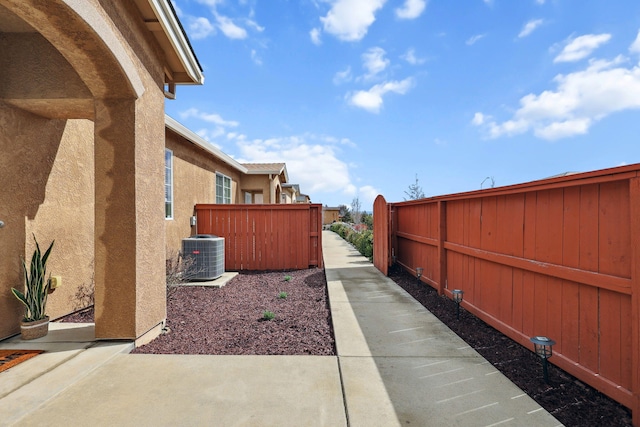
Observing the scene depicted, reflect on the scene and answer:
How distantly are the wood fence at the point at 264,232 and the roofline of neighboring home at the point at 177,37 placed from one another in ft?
14.2

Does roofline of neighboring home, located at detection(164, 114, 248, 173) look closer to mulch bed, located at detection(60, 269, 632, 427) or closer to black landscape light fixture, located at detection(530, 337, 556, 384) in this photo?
mulch bed, located at detection(60, 269, 632, 427)

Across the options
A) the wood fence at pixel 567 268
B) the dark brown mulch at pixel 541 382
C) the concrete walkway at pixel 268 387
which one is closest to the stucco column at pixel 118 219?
the concrete walkway at pixel 268 387

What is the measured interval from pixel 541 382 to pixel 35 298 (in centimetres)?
557

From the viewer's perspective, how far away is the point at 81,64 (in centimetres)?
305

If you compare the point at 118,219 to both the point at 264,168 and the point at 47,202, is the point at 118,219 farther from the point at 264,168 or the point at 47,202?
the point at 264,168

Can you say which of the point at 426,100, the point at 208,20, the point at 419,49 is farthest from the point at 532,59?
the point at 208,20

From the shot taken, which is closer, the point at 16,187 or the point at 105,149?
the point at 105,149

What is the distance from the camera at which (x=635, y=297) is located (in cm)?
209

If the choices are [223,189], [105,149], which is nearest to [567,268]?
[105,149]

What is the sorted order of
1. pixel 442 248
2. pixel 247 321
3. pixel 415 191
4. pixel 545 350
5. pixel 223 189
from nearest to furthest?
pixel 545 350 → pixel 247 321 → pixel 442 248 → pixel 223 189 → pixel 415 191

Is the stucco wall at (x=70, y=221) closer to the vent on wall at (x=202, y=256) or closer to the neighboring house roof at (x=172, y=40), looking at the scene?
the neighboring house roof at (x=172, y=40)

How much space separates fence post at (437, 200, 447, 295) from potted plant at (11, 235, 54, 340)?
5993mm

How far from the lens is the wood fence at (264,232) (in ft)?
27.7

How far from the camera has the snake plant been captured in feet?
11.7
